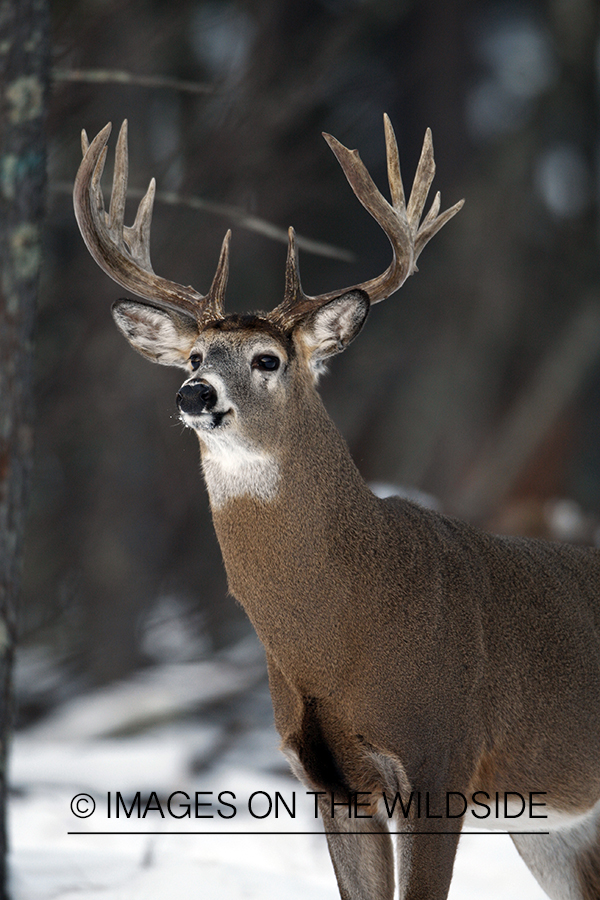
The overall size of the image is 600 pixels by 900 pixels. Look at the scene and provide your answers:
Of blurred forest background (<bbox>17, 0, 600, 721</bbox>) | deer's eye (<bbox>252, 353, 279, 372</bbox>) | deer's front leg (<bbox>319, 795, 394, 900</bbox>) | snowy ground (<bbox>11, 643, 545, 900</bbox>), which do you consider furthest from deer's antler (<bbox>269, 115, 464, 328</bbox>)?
snowy ground (<bbox>11, 643, 545, 900</bbox>)

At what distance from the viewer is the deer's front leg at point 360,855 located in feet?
13.1

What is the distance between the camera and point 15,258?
15.3ft

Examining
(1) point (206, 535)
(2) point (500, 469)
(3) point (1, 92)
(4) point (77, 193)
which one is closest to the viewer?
(4) point (77, 193)

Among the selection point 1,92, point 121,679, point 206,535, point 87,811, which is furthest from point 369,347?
point 1,92

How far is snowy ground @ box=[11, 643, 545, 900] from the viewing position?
→ 502 cm

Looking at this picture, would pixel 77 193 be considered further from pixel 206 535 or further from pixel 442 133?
pixel 442 133

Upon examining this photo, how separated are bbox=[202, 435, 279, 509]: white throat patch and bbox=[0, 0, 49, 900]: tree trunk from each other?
107 centimetres

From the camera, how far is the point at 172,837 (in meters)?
5.63

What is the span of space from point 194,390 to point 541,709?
5.20 ft

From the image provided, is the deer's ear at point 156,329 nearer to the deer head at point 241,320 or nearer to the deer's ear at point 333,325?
the deer head at point 241,320

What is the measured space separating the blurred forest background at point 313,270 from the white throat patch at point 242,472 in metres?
1.58

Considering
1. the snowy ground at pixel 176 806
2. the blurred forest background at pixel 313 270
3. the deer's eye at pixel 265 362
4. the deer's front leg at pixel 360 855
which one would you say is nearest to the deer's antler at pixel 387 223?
the deer's eye at pixel 265 362
